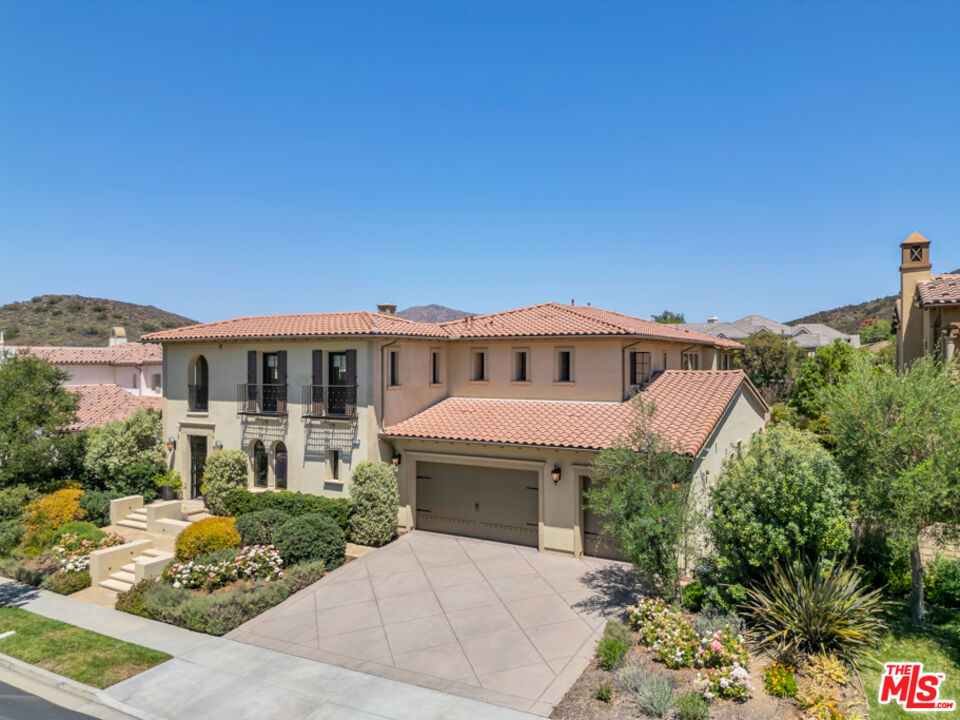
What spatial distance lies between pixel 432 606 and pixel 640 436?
657 centimetres

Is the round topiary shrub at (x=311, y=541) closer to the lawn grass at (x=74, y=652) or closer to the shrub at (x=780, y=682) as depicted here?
the lawn grass at (x=74, y=652)

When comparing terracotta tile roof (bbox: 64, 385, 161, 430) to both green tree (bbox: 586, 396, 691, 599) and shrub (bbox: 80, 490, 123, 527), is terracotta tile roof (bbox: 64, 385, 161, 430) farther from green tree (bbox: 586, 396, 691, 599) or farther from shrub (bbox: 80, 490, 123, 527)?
green tree (bbox: 586, 396, 691, 599)

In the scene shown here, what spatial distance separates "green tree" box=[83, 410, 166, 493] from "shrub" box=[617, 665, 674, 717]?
2056 cm

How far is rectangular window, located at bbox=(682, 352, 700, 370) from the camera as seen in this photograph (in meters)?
26.3

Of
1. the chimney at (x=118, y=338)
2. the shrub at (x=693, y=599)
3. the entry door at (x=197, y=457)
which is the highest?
the chimney at (x=118, y=338)

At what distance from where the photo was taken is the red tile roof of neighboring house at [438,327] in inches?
770

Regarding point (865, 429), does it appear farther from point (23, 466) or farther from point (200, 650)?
point (23, 466)

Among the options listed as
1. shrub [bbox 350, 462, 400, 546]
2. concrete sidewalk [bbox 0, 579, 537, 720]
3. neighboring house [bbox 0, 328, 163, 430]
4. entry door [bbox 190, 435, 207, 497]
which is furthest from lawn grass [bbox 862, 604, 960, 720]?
neighboring house [bbox 0, 328, 163, 430]

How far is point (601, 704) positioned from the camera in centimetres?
965

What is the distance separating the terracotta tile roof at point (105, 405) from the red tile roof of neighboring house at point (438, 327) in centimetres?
763

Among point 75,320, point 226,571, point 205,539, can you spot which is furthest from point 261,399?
point 75,320

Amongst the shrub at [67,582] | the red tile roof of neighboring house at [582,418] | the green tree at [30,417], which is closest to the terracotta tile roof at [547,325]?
the red tile roof of neighboring house at [582,418]

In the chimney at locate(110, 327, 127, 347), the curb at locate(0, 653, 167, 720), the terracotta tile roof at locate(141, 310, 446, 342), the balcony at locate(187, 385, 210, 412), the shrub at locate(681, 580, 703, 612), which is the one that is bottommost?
the curb at locate(0, 653, 167, 720)

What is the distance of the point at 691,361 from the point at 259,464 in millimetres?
19863
